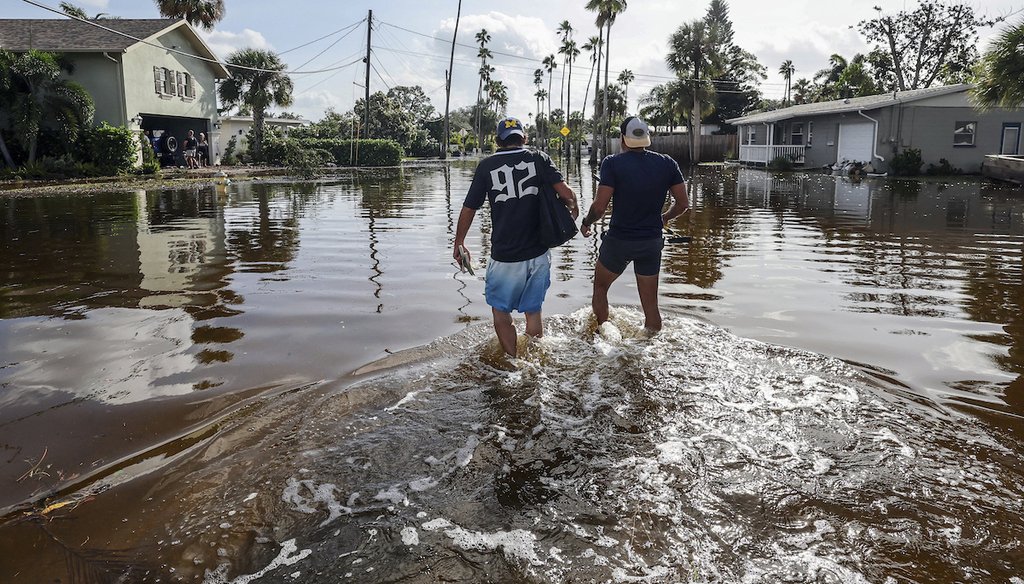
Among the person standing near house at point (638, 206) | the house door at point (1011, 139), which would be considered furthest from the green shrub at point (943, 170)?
the person standing near house at point (638, 206)

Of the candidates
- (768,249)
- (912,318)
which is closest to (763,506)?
(912,318)

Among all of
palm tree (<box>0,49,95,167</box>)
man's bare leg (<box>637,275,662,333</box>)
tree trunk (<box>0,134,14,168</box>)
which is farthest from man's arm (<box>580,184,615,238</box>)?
tree trunk (<box>0,134,14,168</box>)

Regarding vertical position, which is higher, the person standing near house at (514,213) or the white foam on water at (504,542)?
the person standing near house at (514,213)

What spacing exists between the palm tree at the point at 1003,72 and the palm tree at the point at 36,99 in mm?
29830

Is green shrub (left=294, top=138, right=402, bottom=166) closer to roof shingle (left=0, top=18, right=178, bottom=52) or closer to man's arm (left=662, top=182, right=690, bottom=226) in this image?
roof shingle (left=0, top=18, right=178, bottom=52)

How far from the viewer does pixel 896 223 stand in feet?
43.9

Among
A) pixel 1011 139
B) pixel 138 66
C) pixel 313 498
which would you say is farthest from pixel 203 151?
pixel 1011 139

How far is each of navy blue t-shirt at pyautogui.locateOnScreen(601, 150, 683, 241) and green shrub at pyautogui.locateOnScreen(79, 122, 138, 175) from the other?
27014 mm

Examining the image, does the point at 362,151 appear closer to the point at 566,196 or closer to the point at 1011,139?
the point at 1011,139

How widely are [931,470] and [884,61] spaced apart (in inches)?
2388

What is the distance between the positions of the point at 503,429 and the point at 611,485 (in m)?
0.88

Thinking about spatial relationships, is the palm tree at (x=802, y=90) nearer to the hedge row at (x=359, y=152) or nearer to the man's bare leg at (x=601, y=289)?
the hedge row at (x=359, y=152)

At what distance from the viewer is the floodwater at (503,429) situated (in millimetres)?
2863

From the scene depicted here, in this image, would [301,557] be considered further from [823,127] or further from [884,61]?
[884,61]
